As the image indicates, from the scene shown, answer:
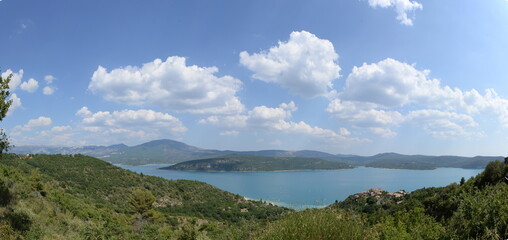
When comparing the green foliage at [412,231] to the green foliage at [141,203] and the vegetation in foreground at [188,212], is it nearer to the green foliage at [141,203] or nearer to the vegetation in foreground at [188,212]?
the vegetation in foreground at [188,212]

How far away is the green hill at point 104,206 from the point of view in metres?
13.9

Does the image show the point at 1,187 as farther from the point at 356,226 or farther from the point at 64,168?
the point at 64,168

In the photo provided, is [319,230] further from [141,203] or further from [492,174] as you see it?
[141,203]

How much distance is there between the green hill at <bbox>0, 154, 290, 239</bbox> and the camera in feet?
45.7

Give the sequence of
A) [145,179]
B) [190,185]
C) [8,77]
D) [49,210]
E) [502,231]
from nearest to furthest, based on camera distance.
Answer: [502,231] < [8,77] < [49,210] < [145,179] < [190,185]

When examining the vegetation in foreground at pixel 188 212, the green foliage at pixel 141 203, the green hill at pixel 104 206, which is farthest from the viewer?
the green foliage at pixel 141 203

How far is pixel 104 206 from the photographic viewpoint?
3897 cm

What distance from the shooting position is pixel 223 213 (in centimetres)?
6681

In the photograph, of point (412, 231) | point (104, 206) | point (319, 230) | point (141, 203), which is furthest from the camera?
point (141, 203)

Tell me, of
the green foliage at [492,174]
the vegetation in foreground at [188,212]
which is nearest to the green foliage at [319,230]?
the vegetation in foreground at [188,212]

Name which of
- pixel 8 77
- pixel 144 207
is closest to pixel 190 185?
pixel 144 207

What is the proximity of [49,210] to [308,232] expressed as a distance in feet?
68.8

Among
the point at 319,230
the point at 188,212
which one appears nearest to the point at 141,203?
the point at 188,212

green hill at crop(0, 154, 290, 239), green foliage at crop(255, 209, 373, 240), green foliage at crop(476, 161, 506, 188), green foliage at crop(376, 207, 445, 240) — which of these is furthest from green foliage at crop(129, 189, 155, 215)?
green foliage at crop(476, 161, 506, 188)
